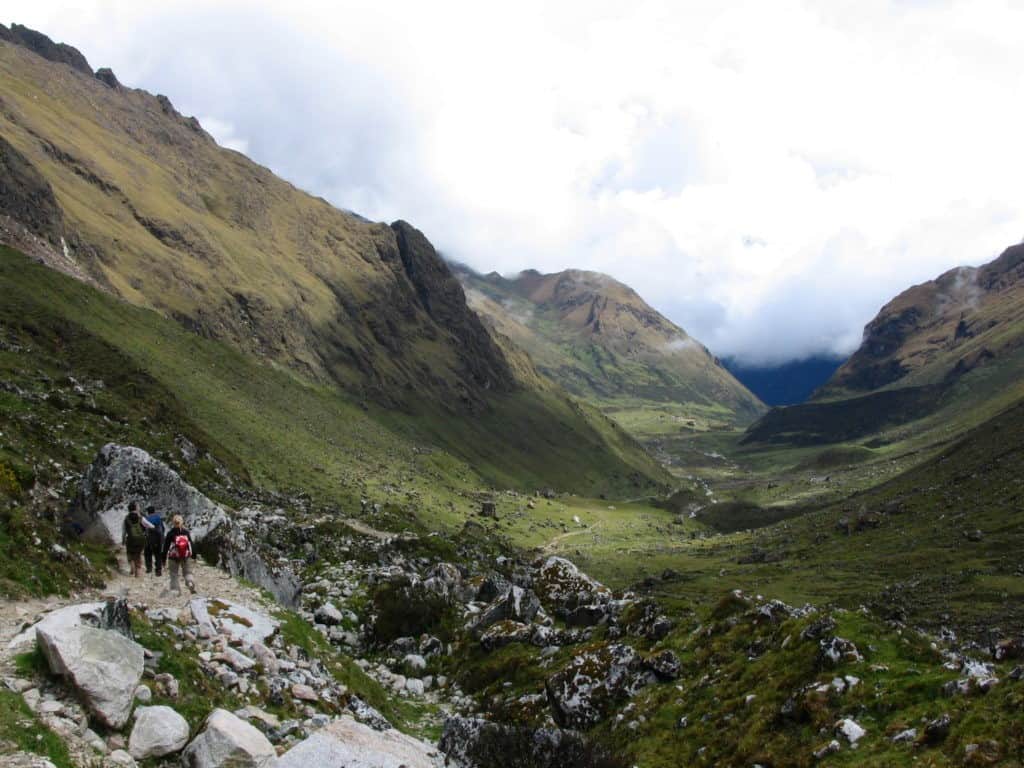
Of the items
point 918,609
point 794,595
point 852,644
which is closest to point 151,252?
point 794,595

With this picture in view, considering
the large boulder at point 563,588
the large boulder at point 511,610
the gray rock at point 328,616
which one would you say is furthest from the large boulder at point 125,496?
the large boulder at point 563,588

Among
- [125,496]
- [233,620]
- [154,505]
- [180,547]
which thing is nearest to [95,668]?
[233,620]

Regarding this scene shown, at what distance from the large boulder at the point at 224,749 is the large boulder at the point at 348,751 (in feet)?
1.81

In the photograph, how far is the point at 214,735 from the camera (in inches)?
553

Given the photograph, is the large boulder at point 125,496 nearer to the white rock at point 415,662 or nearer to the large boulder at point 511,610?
the white rock at point 415,662

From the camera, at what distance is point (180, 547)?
24781mm

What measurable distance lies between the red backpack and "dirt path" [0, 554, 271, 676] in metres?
1.28

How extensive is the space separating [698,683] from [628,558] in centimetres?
13090

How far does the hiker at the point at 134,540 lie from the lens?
2539 centimetres

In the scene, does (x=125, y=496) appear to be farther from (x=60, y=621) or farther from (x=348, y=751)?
(x=348, y=751)

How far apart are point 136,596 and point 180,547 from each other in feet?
7.23

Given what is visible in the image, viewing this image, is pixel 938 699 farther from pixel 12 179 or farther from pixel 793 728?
pixel 12 179

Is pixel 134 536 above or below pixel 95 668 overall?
above

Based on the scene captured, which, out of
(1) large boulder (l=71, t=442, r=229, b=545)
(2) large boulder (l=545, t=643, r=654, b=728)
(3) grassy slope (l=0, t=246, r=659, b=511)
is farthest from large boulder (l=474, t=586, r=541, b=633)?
(3) grassy slope (l=0, t=246, r=659, b=511)
